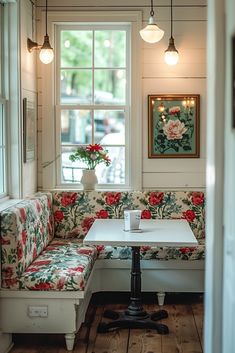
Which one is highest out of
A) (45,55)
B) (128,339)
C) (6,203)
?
(45,55)

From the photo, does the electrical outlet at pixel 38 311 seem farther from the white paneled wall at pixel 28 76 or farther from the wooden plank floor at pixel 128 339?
the white paneled wall at pixel 28 76

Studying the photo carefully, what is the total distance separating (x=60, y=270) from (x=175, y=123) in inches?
74.5

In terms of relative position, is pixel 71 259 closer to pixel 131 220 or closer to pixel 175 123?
pixel 131 220

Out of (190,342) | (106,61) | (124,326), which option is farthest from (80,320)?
(106,61)

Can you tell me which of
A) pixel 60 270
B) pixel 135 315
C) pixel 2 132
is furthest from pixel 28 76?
pixel 135 315

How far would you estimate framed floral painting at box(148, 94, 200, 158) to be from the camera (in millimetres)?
5102

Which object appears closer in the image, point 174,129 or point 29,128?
point 29,128

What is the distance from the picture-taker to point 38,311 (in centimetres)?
374

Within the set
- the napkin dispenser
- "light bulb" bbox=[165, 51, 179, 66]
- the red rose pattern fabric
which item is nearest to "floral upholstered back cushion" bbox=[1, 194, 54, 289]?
the red rose pattern fabric

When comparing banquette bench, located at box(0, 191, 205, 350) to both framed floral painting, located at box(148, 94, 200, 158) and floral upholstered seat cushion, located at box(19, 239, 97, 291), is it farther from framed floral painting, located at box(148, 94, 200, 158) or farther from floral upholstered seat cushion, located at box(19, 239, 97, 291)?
framed floral painting, located at box(148, 94, 200, 158)

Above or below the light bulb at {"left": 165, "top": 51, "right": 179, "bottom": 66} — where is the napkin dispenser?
below

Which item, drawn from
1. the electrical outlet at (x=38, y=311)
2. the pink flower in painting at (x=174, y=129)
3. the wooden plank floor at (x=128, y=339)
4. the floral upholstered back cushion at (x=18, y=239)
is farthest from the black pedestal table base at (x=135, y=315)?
the pink flower in painting at (x=174, y=129)

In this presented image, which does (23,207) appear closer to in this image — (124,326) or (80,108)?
(124,326)

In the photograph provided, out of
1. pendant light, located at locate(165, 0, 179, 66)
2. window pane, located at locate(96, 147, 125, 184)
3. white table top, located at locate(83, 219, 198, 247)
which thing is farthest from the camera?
window pane, located at locate(96, 147, 125, 184)
